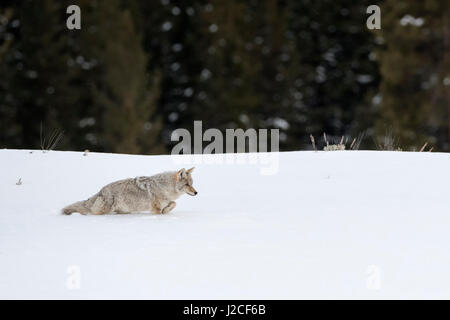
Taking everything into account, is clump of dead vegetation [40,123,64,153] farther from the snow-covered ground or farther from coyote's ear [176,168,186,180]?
coyote's ear [176,168,186,180]

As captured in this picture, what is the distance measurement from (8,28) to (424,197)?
81.0 feet

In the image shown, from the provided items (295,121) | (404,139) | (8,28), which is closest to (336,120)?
(295,121)

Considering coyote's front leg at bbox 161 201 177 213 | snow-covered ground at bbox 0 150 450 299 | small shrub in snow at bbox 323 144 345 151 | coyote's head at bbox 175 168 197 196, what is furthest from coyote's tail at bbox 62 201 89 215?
small shrub in snow at bbox 323 144 345 151

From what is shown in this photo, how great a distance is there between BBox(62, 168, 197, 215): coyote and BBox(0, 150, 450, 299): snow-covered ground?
0.50 ft

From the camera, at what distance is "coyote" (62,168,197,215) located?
24.3 ft

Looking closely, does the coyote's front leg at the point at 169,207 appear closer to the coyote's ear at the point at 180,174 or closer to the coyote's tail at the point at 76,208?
the coyote's ear at the point at 180,174

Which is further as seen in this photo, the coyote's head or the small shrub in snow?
the small shrub in snow

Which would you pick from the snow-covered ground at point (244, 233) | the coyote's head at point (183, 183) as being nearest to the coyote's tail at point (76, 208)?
the snow-covered ground at point (244, 233)

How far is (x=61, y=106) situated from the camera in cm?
2747

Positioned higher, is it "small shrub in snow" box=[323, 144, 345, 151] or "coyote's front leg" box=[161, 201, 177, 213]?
"small shrub in snow" box=[323, 144, 345, 151]

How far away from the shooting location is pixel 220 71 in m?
29.0

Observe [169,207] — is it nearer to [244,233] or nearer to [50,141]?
[244,233]

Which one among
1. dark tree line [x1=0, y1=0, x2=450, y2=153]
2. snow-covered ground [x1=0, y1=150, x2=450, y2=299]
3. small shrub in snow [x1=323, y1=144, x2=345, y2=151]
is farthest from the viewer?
dark tree line [x1=0, y1=0, x2=450, y2=153]

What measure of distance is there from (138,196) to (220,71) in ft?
72.2
